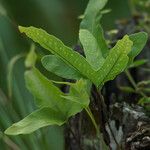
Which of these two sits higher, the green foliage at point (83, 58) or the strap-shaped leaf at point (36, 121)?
the green foliage at point (83, 58)

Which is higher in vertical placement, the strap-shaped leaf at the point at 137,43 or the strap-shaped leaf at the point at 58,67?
the strap-shaped leaf at the point at 58,67

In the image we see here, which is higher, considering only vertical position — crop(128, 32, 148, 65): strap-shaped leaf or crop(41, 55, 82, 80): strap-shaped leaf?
crop(41, 55, 82, 80): strap-shaped leaf

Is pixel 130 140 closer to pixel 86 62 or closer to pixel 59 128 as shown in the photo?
pixel 86 62

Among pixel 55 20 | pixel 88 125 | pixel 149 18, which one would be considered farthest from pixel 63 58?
pixel 55 20
